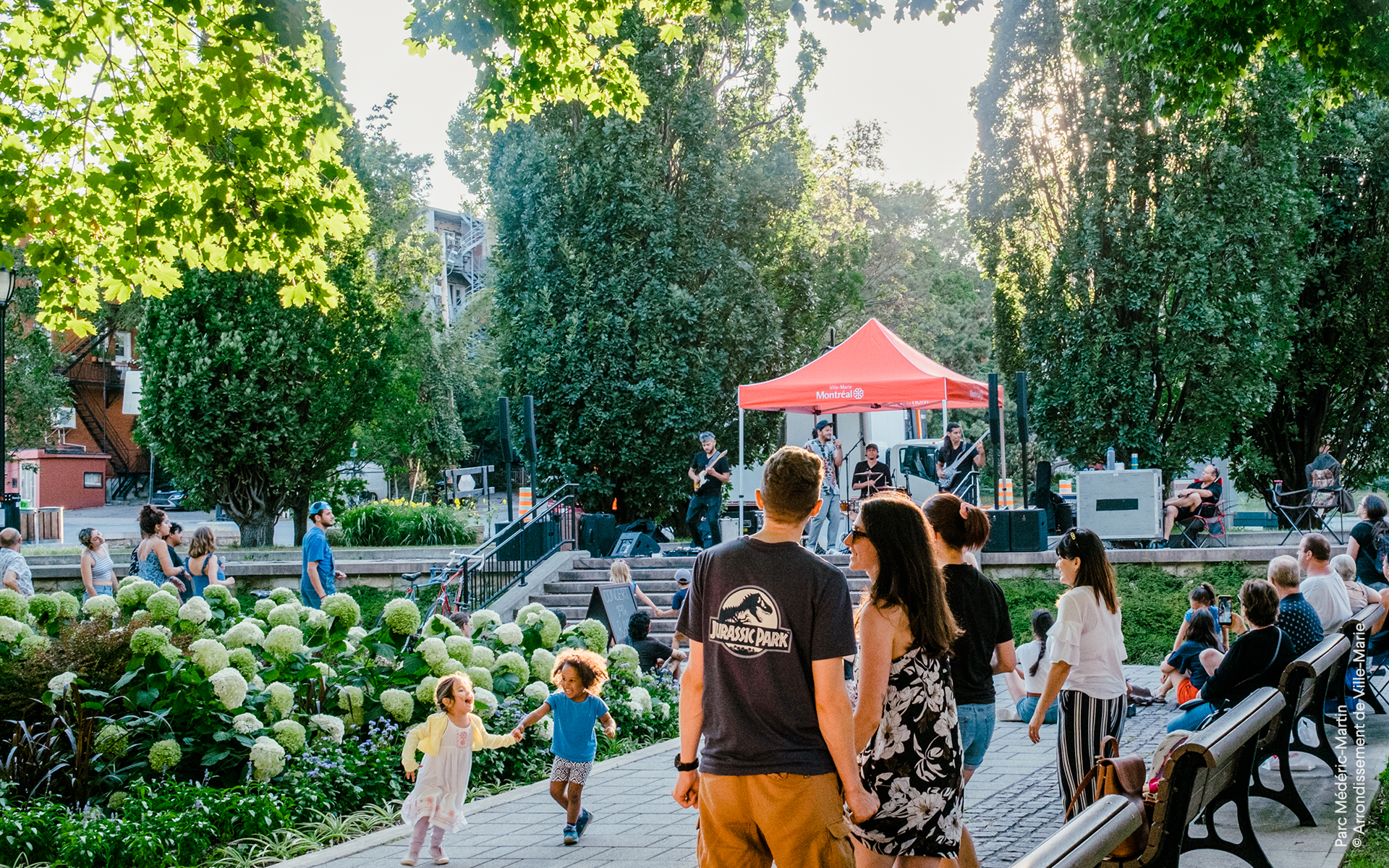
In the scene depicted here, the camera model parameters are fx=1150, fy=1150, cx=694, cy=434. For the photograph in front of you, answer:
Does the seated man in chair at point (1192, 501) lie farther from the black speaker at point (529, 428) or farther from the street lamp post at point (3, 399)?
the street lamp post at point (3, 399)

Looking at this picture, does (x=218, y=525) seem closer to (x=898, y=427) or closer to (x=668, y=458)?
(x=668, y=458)

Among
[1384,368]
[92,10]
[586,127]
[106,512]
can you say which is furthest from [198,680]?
[106,512]

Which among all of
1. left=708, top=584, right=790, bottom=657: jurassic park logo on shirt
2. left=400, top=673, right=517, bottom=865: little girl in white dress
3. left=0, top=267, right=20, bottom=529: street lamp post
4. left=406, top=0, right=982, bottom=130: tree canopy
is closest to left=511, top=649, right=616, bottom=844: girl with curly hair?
left=400, top=673, right=517, bottom=865: little girl in white dress

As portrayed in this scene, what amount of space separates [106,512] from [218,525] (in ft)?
34.0

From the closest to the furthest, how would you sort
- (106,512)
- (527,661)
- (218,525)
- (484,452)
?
(527,661) < (218,525) < (106,512) < (484,452)

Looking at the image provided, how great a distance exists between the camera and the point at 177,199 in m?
9.12

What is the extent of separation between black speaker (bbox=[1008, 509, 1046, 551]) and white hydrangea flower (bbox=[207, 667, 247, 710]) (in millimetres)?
10903

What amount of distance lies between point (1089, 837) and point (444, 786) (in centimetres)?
373

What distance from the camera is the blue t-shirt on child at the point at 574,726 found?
616 centimetres

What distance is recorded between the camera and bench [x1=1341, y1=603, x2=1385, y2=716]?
7.54 meters

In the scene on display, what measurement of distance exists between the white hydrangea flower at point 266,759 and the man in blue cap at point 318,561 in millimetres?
4599

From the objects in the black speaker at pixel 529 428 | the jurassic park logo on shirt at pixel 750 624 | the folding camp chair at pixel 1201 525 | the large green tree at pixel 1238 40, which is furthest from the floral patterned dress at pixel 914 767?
the black speaker at pixel 529 428

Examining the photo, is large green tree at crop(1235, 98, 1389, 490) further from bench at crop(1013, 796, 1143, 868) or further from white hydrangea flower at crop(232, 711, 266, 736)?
bench at crop(1013, 796, 1143, 868)

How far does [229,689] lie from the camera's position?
7082mm
